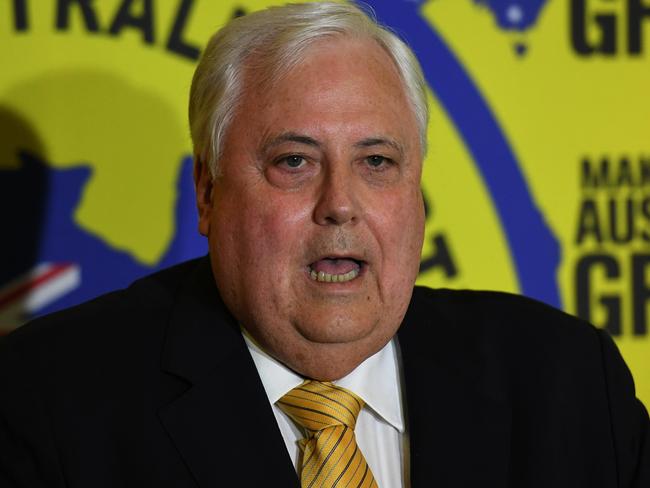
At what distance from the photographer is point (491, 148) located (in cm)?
195

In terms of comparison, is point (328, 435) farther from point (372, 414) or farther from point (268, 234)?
point (268, 234)

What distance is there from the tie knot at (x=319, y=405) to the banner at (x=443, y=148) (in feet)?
2.03

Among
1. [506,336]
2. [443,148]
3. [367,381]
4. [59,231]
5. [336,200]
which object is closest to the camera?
[336,200]

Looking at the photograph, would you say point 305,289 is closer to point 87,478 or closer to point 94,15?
point 87,478

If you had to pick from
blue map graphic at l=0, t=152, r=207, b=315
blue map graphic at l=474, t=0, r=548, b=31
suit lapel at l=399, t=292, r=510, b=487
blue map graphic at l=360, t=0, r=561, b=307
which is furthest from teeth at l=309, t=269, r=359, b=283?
blue map graphic at l=474, t=0, r=548, b=31

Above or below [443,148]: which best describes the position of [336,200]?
above

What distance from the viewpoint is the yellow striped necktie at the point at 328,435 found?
1.25 m

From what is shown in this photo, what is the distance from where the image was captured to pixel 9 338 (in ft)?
4.46

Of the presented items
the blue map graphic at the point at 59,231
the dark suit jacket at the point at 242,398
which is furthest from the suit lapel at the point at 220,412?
the blue map graphic at the point at 59,231

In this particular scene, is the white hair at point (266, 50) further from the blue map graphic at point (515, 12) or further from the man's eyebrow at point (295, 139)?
the blue map graphic at point (515, 12)

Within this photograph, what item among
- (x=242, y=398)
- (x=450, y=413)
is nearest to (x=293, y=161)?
(x=242, y=398)

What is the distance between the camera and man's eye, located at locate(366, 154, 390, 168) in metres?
1.26

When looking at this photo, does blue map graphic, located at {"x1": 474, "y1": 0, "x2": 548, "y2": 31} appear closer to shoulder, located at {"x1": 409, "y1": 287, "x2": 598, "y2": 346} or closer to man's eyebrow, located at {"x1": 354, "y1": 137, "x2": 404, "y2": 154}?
shoulder, located at {"x1": 409, "y1": 287, "x2": 598, "y2": 346}

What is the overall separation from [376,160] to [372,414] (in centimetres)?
35
